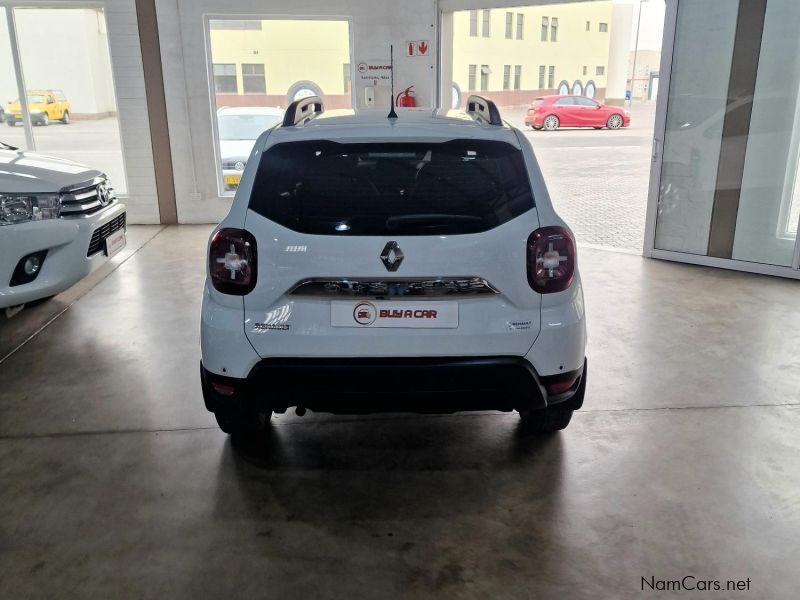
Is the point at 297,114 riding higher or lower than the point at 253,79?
lower

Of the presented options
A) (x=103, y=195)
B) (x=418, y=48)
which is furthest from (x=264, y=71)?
(x=103, y=195)

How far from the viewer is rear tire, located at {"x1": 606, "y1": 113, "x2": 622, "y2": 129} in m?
20.1

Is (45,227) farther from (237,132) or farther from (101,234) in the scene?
(237,132)

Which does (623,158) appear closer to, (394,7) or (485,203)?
(394,7)

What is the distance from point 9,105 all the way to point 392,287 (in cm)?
770

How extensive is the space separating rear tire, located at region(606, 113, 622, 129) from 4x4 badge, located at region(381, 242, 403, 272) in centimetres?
1967

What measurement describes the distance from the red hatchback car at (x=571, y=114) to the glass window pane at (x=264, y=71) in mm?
12222

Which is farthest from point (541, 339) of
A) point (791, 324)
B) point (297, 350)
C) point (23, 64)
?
point (23, 64)

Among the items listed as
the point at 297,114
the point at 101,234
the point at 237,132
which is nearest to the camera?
the point at 297,114

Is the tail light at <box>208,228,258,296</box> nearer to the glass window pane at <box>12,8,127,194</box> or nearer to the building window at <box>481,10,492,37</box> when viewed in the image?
the glass window pane at <box>12,8,127,194</box>

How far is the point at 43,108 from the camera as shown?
8031 mm

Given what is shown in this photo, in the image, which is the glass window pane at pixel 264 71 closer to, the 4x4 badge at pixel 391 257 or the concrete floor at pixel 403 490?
the concrete floor at pixel 403 490

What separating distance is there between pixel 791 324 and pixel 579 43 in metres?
22.4

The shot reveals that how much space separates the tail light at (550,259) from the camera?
2.28 metres
